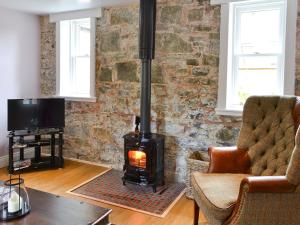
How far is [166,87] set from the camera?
138 inches

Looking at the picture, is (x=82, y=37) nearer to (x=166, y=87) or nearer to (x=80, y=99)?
(x=80, y=99)

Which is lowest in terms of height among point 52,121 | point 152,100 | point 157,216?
point 157,216

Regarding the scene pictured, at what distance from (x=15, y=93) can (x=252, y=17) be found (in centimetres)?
341

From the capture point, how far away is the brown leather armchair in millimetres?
1725

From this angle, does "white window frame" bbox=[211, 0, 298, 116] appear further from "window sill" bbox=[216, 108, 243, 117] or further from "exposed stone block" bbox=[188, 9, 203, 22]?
"exposed stone block" bbox=[188, 9, 203, 22]

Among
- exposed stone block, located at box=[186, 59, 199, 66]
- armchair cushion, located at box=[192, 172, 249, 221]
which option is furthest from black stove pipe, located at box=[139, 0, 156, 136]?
armchair cushion, located at box=[192, 172, 249, 221]

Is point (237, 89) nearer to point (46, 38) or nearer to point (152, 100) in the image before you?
point (152, 100)

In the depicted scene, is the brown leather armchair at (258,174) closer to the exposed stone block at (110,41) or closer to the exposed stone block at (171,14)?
the exposed stone block at (171,14)

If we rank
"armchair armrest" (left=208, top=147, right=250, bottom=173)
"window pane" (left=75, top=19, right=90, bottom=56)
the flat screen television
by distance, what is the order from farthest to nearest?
"window pane" (left=75, top=19, right=90, bottom=56) < the flat screen television < "armchair armrest" (left=208, top=147, right=250, bottom=173)

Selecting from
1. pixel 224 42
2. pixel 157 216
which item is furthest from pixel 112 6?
pixel 157 216

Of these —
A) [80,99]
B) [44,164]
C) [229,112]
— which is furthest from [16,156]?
[229,112]

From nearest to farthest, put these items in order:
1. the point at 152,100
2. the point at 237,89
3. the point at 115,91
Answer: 1. the point at 237,89
2. the point at 152,100
3. the point at 115,91

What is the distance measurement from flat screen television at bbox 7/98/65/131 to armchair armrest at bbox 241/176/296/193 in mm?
2978

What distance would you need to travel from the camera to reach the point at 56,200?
73.9 inches
